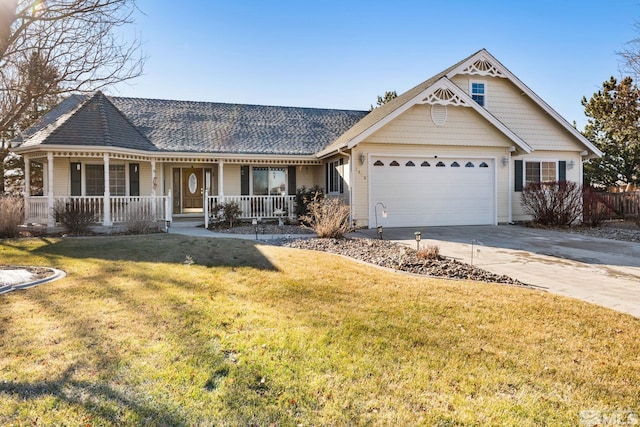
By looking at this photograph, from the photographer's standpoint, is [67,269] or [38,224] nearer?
[67,269]

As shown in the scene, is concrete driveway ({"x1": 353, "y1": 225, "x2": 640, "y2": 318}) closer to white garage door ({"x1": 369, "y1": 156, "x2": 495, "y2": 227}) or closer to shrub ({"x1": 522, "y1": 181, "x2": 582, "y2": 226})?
white garage door ({"x1": 369, "y1": 156, "x2": 495, "y2": 227})

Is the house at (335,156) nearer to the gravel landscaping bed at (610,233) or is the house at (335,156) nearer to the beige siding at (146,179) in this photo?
the beige siding at (146,179)

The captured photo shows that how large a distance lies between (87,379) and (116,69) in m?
8.22

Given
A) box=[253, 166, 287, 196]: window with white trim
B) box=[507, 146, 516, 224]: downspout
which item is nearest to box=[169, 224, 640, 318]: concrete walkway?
box=[507, 146, 516, 224]: downspout

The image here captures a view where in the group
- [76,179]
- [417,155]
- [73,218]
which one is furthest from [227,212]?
[417,155]

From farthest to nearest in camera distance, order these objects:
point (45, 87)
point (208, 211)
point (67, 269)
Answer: point (208, 211), point (45, 87), point (67, 269)

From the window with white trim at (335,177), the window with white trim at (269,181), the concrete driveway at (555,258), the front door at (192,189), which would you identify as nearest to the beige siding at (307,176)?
the window with white trim at (269,181)

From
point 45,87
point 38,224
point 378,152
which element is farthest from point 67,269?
point 378,152

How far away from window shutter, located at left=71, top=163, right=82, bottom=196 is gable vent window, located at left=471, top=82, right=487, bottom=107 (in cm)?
1661

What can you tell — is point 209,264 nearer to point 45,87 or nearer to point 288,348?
point 288,348

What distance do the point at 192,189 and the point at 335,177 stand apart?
6.73 m

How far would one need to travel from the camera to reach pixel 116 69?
912 cm

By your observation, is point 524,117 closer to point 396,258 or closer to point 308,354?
point 396,258

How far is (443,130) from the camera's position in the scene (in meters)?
14.3
